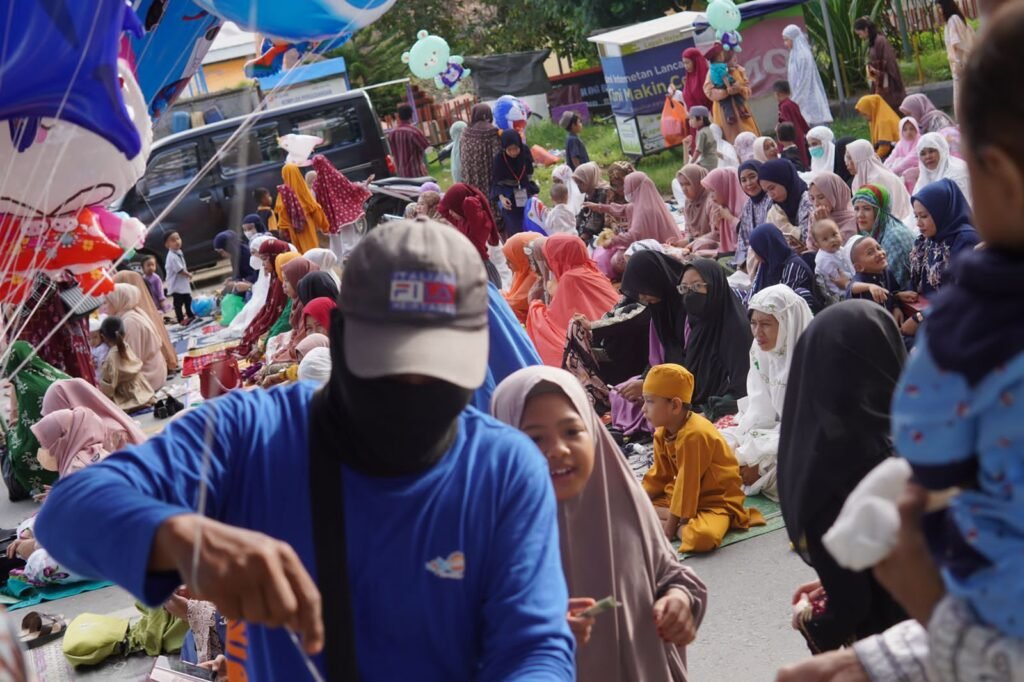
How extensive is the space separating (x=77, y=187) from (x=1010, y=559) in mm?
3167

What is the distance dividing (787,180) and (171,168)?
9058 millimetres

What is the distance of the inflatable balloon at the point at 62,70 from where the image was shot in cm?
314

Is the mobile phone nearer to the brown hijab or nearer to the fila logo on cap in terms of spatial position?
the fila logo on cap

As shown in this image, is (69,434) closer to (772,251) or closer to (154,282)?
(772,251)

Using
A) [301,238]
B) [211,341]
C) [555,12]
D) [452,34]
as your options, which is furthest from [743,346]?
[452,34]

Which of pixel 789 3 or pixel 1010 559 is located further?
pixel 789 3

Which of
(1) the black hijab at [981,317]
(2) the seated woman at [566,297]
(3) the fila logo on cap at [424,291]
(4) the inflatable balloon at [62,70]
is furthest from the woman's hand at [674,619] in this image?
(2) the seated woman at [566,297]

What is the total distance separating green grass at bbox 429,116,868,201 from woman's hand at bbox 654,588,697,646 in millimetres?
12396

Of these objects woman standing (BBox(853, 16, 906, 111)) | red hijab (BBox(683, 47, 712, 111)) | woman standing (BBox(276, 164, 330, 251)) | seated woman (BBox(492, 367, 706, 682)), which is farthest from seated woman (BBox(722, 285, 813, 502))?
red hijab (BBox(683, 47, 712, 111))

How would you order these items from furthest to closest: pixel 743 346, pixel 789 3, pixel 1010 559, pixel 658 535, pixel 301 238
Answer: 1. pixel 789 3
2. pixel 301 238
3. pixel 743 346
4. pixel 658 535
5. pixel 1010 559

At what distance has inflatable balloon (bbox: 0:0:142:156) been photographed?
10.3ft

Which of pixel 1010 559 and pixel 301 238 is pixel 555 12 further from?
pixel 1010 559

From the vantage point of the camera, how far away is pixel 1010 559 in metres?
1.16

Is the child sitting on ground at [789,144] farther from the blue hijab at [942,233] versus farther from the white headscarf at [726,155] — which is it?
the blue hijab at [942,233]
